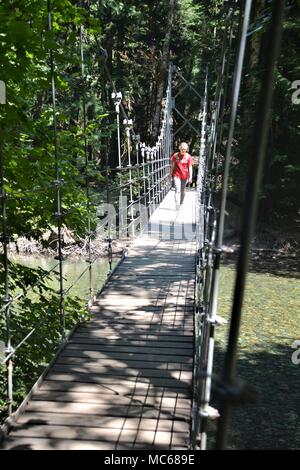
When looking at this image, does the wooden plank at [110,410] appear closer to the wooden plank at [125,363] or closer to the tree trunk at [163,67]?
the wooden plank at [125,363]

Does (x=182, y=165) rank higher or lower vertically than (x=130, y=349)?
higher

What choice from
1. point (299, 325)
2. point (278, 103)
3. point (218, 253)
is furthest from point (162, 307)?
point (278, 103)

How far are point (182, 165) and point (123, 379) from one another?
4637 millimetres

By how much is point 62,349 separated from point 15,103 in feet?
4.07

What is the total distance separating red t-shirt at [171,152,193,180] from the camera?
659 centimetres

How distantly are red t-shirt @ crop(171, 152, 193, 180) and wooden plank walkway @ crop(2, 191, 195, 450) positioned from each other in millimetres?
2961

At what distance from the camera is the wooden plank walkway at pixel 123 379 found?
6.04ft

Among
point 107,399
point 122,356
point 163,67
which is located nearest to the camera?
point 107,399

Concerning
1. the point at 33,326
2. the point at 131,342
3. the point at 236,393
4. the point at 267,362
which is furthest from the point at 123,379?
the point at 267,362

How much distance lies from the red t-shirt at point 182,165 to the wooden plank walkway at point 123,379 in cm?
296

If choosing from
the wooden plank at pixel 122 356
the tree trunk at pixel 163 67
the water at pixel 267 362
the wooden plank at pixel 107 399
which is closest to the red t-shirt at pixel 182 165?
the water at pixel 267 362

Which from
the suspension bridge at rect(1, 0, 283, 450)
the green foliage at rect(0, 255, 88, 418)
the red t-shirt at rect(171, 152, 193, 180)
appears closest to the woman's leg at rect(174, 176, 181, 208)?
the red t-shirt at rect(171, 152, 193, 180)

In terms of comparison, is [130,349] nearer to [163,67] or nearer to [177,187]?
[177,187]

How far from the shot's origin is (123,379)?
231 cm
